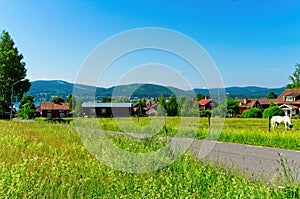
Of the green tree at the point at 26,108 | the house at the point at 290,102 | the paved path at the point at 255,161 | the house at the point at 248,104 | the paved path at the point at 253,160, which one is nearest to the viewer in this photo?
the paved path at the point at 253,160

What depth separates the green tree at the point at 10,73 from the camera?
58.9 m

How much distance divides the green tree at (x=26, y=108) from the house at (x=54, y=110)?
122ft

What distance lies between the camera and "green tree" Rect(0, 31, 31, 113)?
58.9 meters

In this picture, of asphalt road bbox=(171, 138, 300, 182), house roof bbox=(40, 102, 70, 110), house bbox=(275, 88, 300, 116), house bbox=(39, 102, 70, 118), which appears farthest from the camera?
house roof bbox=(40, 102, 70, 110)

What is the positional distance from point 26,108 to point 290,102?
62642mm

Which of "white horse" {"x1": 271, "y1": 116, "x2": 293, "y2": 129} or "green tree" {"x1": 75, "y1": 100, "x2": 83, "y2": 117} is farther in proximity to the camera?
"white horse" {"x1": 271, "y1": 116, "x2": 293, "y2": 129}

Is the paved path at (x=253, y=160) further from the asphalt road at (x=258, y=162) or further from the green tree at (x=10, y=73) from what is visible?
the green tree at (x=10, y=73)

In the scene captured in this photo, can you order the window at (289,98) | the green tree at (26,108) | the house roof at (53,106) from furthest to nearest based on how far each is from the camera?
the house roof at (53,106) → the window at (289,98) → the green tree at (26,108)

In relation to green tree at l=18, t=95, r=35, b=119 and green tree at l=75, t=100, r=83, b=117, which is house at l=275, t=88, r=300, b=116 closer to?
green tree at l=18, t=95, r=35, b=119

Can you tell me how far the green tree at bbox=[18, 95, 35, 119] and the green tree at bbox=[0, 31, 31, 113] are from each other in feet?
6.50

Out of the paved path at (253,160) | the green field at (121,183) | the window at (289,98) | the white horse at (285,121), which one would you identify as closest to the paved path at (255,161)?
the paved path at (253,160)

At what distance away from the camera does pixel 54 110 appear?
103625mm

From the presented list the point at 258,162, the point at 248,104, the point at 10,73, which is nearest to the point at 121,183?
the point at 258,162

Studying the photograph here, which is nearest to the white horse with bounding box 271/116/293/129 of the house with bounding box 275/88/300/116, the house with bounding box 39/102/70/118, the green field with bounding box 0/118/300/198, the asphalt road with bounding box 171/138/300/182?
the asphalt road with bounding box 171/138/300/182
